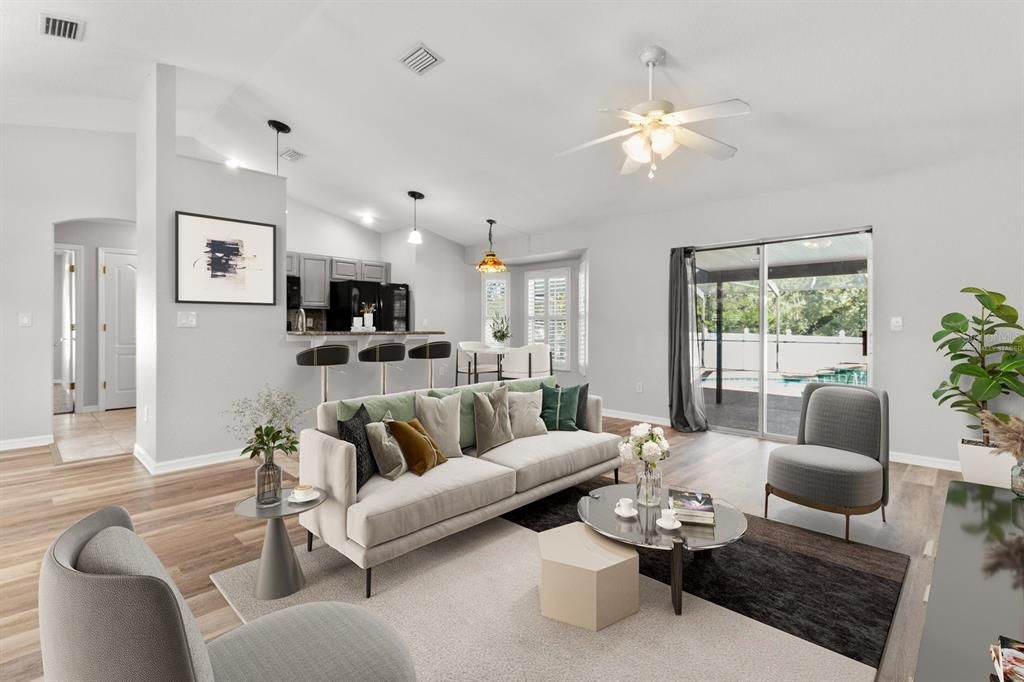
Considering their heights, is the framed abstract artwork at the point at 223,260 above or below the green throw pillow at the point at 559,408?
above

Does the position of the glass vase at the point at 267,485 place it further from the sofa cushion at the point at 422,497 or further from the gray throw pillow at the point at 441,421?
the gray throw pillow at the point at 441,421

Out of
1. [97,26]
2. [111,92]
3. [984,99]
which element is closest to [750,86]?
[984,99]

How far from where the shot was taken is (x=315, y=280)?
7.95 metres

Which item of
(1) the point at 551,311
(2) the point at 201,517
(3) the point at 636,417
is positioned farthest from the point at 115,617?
(1) the point at 551,311

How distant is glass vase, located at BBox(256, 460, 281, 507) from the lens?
2398 mm

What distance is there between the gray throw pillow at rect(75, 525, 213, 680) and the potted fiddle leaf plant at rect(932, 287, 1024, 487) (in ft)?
15.2

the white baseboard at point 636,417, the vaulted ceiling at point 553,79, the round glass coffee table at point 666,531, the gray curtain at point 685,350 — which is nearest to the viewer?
the round glass coffee table at point 666,531

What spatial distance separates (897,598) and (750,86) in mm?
3369

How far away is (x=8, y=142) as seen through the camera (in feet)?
16.0

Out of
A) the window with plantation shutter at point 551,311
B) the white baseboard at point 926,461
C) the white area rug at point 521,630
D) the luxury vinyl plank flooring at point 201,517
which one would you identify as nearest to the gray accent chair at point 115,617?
the white area rug at point 521,630

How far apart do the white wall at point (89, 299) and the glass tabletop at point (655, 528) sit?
7606mm

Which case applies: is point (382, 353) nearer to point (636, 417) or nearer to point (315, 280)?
point (315, 280)

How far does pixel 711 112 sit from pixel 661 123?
1.06 feet

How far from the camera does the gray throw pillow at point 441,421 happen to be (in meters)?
3.25
